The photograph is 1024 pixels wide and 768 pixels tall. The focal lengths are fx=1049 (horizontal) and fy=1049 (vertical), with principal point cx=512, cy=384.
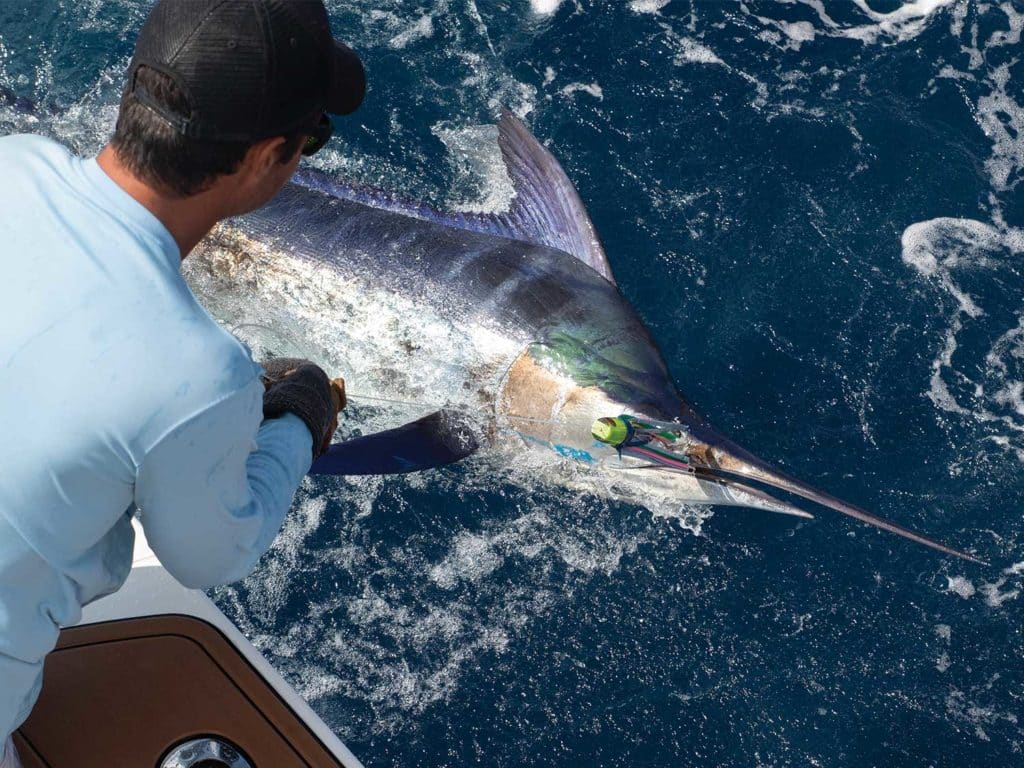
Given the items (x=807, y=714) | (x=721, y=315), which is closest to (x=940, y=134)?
(x=721, y=315)

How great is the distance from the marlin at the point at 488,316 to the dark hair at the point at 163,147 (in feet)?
6.33

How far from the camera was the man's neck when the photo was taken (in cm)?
140

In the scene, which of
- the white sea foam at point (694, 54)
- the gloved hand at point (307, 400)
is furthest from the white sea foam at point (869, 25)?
the gloved hand at point (307, 400)

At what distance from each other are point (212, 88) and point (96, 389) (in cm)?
42

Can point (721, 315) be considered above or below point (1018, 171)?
below

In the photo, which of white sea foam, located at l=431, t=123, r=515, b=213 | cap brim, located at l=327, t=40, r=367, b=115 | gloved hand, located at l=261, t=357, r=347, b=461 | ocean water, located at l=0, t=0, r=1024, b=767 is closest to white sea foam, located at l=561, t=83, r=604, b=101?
ocean water, located at l=0, t=0, r=1024, b=767

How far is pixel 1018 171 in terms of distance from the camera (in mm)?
4625

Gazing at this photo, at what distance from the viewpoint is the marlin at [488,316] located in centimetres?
328

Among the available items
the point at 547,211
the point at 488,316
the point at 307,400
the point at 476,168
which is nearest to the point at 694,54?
the point at 476,168

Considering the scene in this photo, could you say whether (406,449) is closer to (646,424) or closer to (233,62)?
(646,424)

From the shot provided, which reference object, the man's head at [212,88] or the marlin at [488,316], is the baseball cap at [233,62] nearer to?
the man's head at [212,88]

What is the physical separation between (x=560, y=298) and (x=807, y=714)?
159 centimetres

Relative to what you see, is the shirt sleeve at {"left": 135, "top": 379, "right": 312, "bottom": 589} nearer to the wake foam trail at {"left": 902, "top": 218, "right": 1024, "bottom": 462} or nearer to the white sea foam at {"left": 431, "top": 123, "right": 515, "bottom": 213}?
the white sea foam at {"left": 431, "top": 123, "right": 515, "bottom": 213}

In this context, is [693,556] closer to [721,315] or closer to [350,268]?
[721,315]
